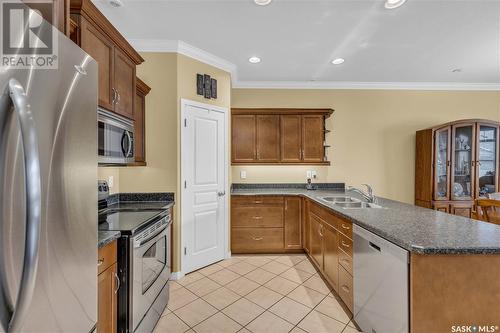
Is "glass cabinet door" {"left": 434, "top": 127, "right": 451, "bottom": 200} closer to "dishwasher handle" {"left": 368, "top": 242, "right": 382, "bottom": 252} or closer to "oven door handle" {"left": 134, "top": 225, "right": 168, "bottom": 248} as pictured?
"dishwasher handle" {"left": 368, "top": 242, "right": 382, "bottom": 252}

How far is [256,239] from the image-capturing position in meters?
3.48

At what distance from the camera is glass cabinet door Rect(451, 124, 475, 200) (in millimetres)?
3684

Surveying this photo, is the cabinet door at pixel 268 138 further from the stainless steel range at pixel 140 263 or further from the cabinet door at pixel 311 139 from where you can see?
the stainless steel range at pixel 140 263

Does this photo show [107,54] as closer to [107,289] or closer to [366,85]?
[107,289]

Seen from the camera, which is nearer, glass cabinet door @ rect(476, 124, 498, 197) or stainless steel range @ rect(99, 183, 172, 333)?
stainless steel range @ rect(99, 183, 172, 333)

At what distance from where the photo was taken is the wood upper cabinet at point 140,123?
8.37 feet

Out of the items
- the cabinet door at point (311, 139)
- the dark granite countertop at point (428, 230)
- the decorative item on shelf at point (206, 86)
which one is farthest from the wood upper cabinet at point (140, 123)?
the cabinet door at point (311, 139)

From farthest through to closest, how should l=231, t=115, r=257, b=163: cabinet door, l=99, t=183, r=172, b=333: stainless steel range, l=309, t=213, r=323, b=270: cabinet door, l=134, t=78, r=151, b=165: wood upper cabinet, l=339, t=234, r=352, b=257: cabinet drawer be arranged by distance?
l=231, t=115, r=257, b=163: cabinet door, l=309, t=213, r=323, b=270: cabinet door, l=134, t=78, r=151, b=165: wood upper cabinet, l=339, t=234, r=352, b=257: cabinet drawer, l=99, t=183, r=172, b=333: stainless steel range

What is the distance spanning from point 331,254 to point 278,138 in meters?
2.01

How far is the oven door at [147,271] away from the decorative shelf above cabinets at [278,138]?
1997mm

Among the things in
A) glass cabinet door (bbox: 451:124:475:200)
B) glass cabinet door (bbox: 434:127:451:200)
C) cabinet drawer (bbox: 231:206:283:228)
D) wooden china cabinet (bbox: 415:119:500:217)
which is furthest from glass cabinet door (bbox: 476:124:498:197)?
cabinet drawer (bbox: 231:206:283:228)

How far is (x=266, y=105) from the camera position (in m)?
4.14

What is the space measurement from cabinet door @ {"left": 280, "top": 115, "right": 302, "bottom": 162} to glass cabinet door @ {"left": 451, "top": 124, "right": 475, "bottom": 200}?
7.92ft

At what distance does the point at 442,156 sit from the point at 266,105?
295 cm
